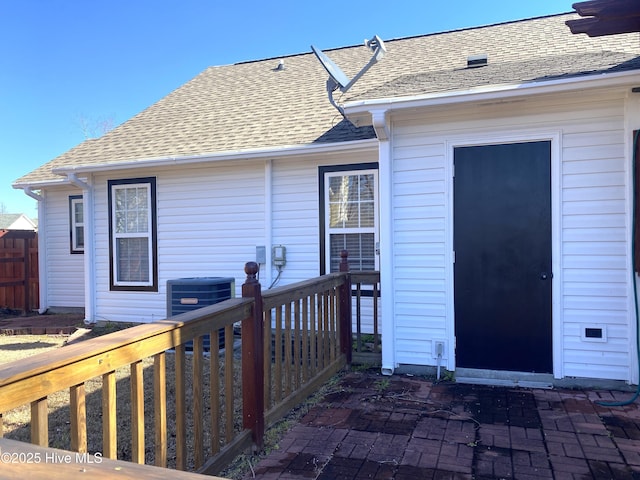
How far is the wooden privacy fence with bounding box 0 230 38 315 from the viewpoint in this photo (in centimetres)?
938

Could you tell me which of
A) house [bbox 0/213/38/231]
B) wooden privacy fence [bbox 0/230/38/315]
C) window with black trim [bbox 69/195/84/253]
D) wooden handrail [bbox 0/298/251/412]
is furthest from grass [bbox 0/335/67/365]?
house [bbox 0/213/38/231]

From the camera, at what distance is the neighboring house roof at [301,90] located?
5.87 metres

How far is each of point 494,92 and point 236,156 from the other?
3.66 m

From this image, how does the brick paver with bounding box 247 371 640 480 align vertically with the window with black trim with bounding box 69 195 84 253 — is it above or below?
below

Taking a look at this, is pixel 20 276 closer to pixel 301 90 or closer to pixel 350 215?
pixel 301 90

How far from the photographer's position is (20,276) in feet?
30.9

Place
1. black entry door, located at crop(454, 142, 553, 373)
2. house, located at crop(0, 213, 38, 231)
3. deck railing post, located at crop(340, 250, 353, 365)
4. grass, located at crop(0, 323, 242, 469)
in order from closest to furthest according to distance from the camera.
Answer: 1. grass, located at crop(0, 323, 242, 469)
2. black entry door, located at crop(454, 142, 553, 373)
3. deck railing post, located at crop(340, 250, 353, 365)
4. house, located at crop(0, 213, 38, 231)

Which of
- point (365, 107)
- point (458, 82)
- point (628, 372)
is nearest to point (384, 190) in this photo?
point (365, 107)

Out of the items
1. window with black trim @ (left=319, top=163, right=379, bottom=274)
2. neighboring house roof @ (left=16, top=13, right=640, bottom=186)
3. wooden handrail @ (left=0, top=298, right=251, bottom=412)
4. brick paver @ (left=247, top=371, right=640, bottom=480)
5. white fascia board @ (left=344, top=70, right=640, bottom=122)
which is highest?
neighboring house roof @ (left=16, top=13, right=640, bottom=186)

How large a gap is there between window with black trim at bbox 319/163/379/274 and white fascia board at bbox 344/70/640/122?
167cm

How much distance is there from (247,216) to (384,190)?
2.84 meters

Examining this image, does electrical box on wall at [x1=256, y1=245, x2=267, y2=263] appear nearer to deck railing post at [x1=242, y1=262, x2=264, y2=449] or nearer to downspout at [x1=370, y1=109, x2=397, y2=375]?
downspout at [x1=370, y1=109, x2=397, y2=375]

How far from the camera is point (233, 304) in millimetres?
2662

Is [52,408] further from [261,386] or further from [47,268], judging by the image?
[47,268]
